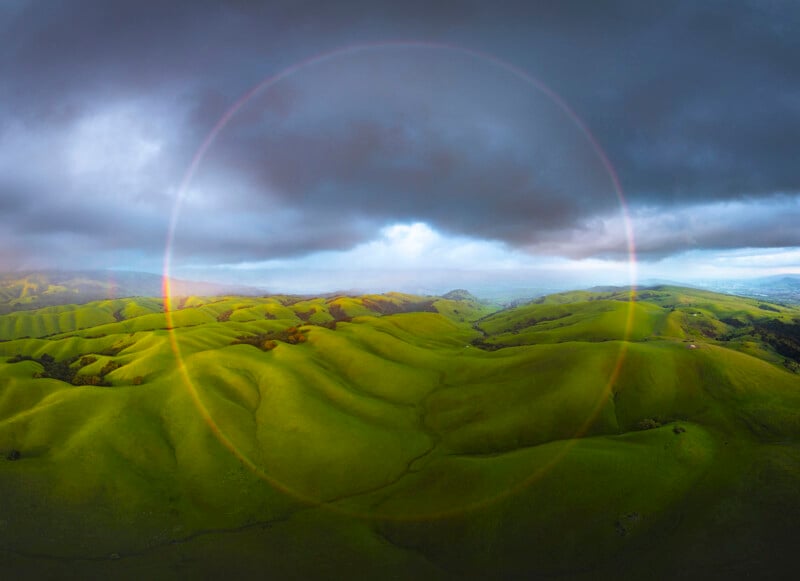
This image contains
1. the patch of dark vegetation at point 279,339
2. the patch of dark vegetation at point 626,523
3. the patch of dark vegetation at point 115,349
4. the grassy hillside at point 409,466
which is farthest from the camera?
the patch of dark vegetation at point 115,349

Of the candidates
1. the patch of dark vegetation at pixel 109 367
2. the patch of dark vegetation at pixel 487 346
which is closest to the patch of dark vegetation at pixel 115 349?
the patch of dark vegetation at pixel 109 367

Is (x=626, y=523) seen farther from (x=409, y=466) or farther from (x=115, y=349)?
(x=115, y=349)

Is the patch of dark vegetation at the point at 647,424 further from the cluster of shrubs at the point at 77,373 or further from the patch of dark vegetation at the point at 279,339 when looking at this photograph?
the cluster of shrubs at the point at 77,373

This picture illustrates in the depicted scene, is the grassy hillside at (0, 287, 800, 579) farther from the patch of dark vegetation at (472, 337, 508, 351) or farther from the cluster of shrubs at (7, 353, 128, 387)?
the patch of dark vegetation at (472, 337, 508, 351)

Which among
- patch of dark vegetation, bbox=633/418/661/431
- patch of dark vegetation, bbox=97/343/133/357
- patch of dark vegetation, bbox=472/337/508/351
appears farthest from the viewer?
patch of dark vegetation, bbox=472/337/508/351

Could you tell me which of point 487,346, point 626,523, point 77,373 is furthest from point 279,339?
point 626,523

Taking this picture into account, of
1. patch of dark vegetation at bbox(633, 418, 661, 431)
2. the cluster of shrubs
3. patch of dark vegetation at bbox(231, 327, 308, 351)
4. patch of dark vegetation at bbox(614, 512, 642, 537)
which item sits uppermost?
patch of dark vegetation at bbox(231, 327, 308, 351)

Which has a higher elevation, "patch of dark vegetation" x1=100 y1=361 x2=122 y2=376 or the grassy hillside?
"patch of dark vegetation" x1=100 y1=361 x2=122 y2=376

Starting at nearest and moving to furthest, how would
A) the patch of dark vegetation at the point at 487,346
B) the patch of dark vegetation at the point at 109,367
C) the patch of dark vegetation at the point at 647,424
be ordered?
1. the patch of dark vegetation at the point at 647,424
2. the patch of dark vegetation at the point at 109,367
3. the patch of dark vegetation at the point at 487,346

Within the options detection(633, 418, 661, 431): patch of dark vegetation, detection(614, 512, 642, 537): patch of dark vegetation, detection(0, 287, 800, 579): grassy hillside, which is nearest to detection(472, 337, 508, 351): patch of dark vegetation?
detection(0, 287, 800, 579): grassy hillside

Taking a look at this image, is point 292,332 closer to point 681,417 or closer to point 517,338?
point 517,338
